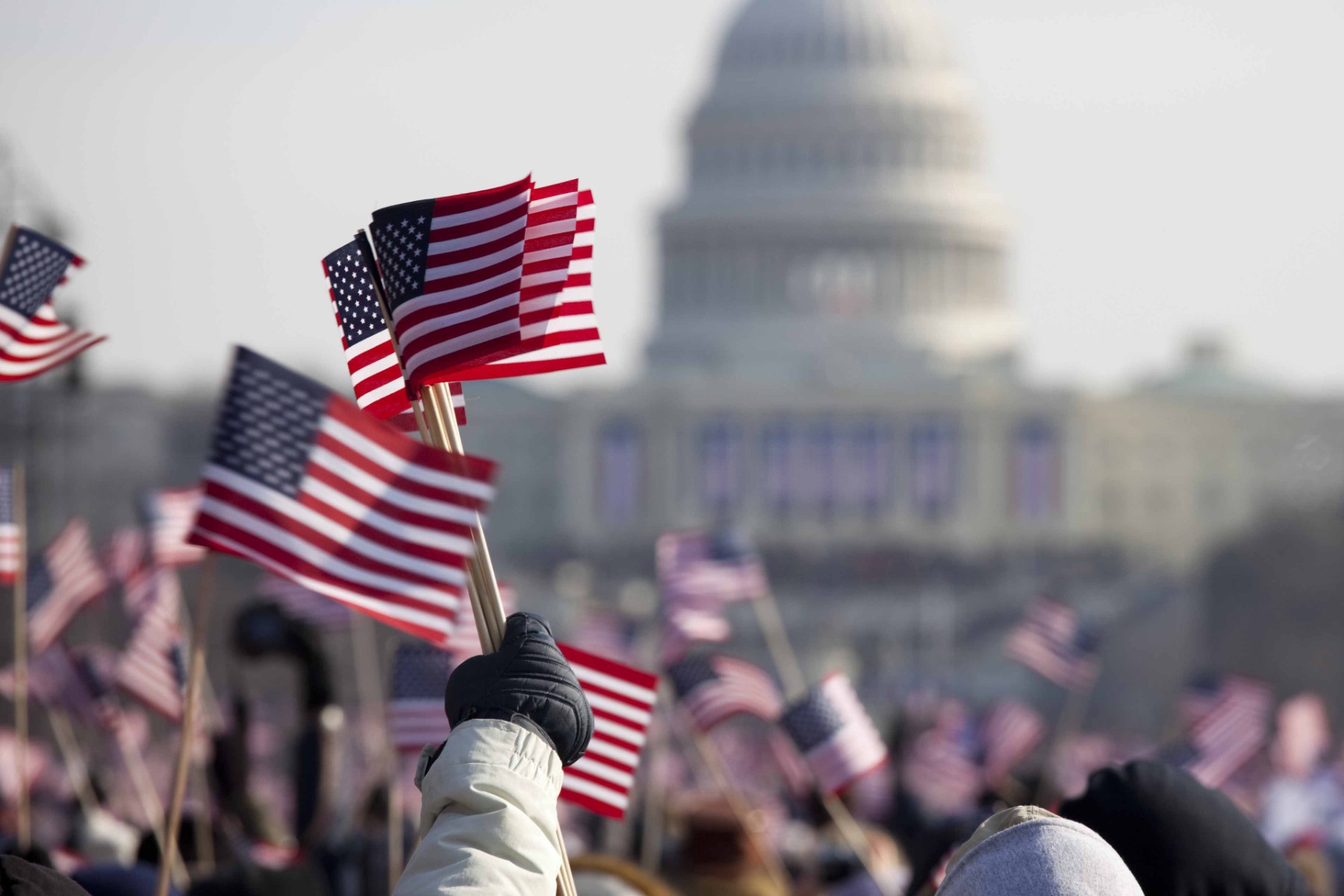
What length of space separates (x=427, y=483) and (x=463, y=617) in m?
5.65

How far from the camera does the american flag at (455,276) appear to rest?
6871 mm

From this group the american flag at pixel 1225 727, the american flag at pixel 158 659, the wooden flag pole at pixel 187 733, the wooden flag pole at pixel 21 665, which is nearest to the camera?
the wooden flag pole at pixel 187 733

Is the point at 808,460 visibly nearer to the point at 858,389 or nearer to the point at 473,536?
the point at 858,389

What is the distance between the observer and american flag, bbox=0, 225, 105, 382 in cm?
955

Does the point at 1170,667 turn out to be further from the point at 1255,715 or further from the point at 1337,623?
the point at 1255,715

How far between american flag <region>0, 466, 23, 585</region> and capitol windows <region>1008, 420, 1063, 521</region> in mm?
110846

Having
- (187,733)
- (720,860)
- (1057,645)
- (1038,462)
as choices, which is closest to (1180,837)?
(187,733)

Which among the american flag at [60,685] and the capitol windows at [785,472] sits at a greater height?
the american flag at [60,685]

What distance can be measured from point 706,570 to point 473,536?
13072 millimetres

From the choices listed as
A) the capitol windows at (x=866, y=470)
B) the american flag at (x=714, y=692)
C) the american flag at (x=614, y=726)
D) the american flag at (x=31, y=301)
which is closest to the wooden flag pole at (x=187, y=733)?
the american flag at (x=31, y=301)

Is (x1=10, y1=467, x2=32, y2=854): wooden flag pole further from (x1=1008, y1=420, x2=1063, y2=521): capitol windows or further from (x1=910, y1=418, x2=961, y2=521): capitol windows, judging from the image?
(x1=910, y1=418, x2=961, y2=521): capitol windows

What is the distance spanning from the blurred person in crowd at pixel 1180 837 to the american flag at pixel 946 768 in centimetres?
1160

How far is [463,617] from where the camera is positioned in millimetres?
13266

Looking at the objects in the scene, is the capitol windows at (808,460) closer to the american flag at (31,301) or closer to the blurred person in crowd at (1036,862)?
the american flag at (31,301)
